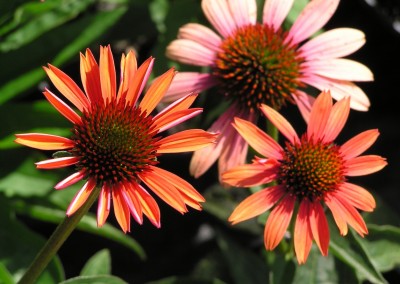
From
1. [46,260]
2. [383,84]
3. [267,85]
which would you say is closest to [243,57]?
[267,85]

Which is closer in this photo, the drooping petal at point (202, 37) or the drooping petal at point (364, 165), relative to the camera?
the drooping petal at point (364, 165)

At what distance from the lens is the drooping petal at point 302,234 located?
961 millimetres

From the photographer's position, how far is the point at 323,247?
0.96 m

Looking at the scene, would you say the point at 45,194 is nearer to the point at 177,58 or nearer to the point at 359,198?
the point at 177,58

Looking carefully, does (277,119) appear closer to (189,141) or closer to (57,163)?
(189,141)

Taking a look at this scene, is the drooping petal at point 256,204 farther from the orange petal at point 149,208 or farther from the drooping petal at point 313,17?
the drooping petal at point 313,17

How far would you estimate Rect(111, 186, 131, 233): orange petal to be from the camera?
841mm

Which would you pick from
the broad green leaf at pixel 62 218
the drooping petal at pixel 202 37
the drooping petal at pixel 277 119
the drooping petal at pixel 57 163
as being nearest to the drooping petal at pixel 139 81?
the drooping petal at pixel 57 163

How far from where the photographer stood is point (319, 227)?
0.98m

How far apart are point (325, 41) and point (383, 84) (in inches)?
22.9

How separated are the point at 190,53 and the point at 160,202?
46cm

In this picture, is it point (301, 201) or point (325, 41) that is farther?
point (325, 41)

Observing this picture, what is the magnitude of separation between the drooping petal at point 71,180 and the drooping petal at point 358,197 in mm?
385

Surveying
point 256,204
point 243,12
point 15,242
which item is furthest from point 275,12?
point 15,242
